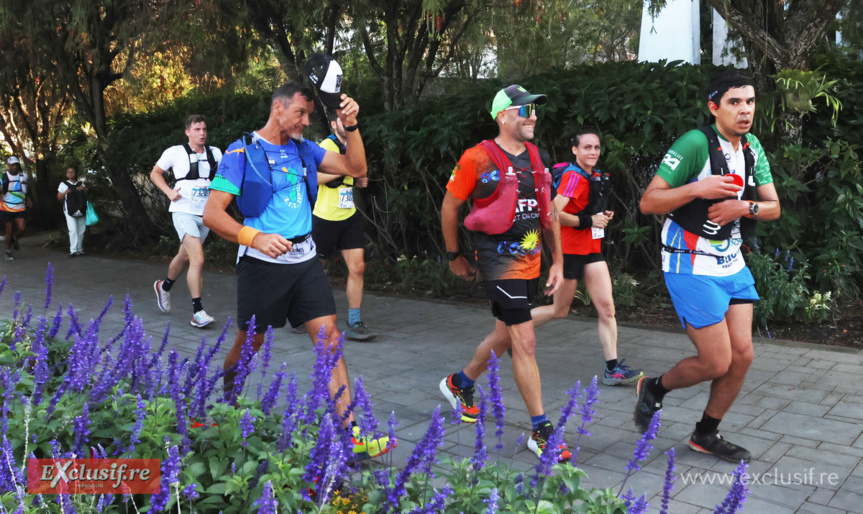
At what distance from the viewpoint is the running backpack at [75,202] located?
1472cm

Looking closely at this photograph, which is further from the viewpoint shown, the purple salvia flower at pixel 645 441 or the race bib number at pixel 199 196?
the race bib number at pixel 199 196

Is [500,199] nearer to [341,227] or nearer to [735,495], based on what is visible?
[735,495]

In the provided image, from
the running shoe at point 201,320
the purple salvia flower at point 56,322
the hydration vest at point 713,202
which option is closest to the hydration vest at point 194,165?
the running shoe at point 201,320

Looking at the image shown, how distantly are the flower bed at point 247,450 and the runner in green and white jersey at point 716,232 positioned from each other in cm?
110

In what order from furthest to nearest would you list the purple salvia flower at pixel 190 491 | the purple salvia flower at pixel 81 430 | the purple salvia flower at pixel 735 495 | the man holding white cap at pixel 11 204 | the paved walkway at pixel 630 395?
1. the man holding white cap at pixel 11 204
2. the paved walkway at pixel 630 395
3. the purple salvia flower at pixel 81 430
4. the purple salvia flower at pixel 190 491
5. the purple salvia flower at pixel 735 495

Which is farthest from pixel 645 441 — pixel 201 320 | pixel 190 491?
pixel 201 320

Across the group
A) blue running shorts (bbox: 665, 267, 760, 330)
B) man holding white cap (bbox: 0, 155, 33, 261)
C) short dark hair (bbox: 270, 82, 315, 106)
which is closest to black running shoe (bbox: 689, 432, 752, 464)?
blue running shorts (bbox: 665, 267, 760, 330)

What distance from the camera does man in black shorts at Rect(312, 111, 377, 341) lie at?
737cm

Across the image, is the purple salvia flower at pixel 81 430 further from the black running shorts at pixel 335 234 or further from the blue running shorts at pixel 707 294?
the black running shorts at pixel 335 234

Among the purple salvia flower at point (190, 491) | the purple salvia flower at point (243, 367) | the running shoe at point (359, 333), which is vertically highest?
the purple salvia flower at point (243, 367)

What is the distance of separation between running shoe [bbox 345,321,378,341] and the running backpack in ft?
29.9

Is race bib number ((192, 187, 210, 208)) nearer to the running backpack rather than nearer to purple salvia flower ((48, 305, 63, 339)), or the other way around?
purple salvia flower ((48, 305, 63, 339))

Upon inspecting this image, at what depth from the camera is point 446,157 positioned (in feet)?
30.8

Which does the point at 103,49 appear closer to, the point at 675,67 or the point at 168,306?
the point at 168,306
